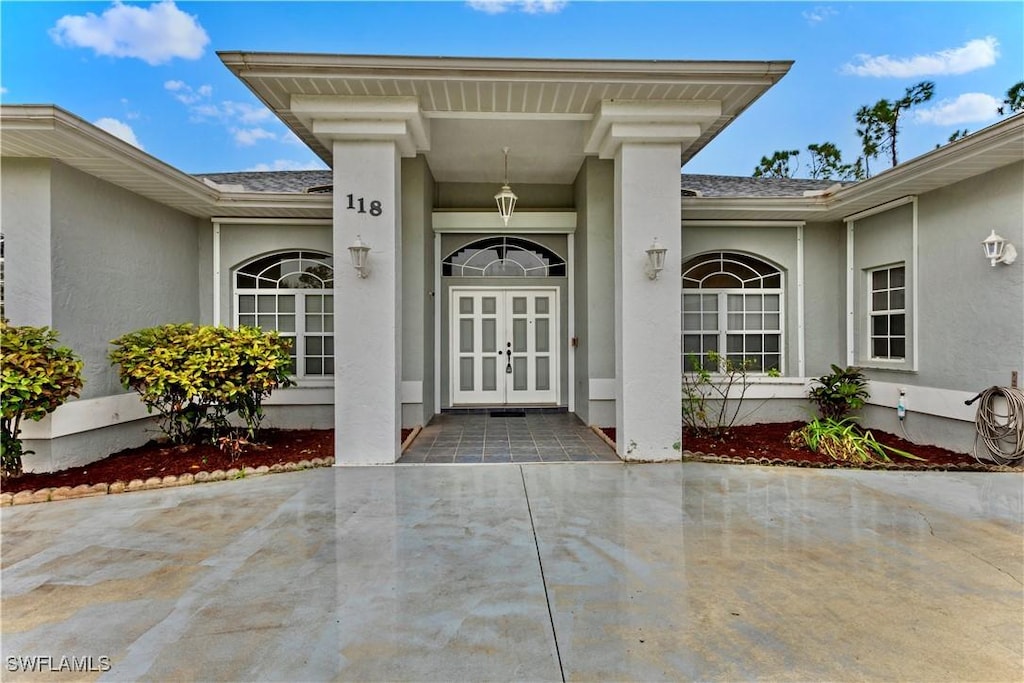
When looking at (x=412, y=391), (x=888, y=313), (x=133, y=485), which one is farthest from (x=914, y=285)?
(x=133, y=485)

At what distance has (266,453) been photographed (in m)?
5.77

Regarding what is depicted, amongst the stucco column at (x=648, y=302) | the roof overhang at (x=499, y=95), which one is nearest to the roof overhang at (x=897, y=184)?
the roof overhang at (x=499, y=95)

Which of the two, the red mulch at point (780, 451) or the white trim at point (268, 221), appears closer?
the red mulch at point (780, 451)

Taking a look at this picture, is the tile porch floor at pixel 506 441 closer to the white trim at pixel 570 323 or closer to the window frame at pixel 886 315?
the white trim at pixel 570 323

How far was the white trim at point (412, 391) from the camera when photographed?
6.93 metres

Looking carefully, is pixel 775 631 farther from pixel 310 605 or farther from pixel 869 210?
pixel 869 210

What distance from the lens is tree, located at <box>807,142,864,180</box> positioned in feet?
71.3

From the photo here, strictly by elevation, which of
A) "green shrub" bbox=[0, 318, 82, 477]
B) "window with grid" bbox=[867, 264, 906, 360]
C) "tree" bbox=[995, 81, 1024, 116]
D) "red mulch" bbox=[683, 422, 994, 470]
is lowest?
"red mulch" bbox=[683, 422, 994, 470]

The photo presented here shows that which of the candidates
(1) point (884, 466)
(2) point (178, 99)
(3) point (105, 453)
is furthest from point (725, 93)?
(2) point (178, 99)

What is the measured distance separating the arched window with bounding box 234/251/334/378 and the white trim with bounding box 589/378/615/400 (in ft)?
12.9

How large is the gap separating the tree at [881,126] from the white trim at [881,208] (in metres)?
15.6

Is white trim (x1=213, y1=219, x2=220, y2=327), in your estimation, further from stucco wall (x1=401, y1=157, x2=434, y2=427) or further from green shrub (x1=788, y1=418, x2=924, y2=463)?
green shrub (x1=788, y1=418, x2=924, y2=463)

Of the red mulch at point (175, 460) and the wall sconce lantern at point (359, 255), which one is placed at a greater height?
the wall sconce lantern at point (359, 255)

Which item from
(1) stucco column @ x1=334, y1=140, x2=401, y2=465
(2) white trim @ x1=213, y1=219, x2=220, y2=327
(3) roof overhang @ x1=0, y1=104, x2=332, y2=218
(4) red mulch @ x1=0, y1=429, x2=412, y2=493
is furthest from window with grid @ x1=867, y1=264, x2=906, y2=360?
(2) white trim @ x1=213, y1=219, x2=220, y2=327
